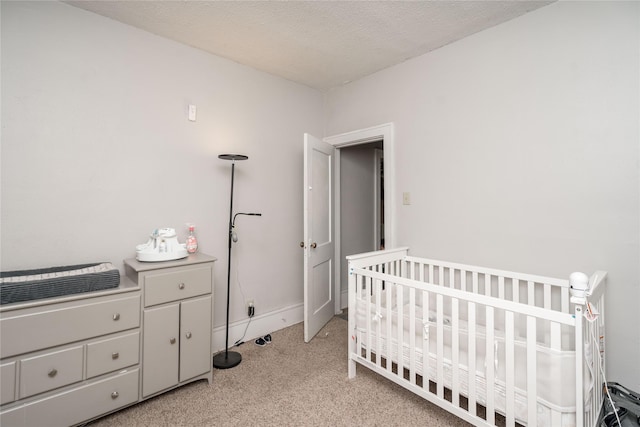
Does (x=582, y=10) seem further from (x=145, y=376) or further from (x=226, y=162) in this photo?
(x=145, y=376)

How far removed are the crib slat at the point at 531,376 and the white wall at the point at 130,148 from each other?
206 cm

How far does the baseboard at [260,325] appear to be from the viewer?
2.46m

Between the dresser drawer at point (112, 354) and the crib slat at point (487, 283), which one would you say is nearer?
the dresser drawer at point (112, 354)

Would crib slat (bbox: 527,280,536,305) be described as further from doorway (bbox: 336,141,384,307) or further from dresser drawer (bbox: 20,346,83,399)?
dresser drawer (bbox: 20,346,83,399)

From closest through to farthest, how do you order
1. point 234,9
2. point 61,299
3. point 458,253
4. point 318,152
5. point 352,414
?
point 61,299, point 352,414, point 234,9, point 458,253, point 318,152

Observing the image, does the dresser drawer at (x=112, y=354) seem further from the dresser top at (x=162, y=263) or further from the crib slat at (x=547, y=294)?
the crib slat at (x=547, y=294)

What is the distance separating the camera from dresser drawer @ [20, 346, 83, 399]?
1.39 m

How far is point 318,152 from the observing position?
109 inches

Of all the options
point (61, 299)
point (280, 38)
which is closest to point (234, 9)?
point (280, 38)

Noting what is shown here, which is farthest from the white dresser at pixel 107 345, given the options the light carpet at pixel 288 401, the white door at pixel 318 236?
the white door at pixel 318 236

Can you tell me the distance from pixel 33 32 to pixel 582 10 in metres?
3.11

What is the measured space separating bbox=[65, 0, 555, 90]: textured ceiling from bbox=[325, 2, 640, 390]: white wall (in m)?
0.18

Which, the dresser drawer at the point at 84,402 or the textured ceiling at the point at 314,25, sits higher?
the textured ceiling at the point at 314,25

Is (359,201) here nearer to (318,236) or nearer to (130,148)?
(318,236)
